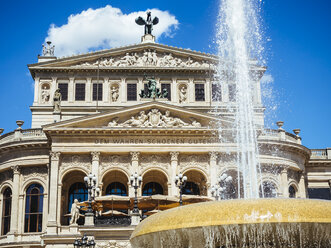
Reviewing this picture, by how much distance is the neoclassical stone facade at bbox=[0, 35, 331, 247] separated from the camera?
1428 inches

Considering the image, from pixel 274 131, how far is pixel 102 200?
51.5 ft

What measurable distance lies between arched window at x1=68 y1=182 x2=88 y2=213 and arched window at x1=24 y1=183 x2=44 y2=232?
2.05m

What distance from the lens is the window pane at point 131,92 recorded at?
144 feet

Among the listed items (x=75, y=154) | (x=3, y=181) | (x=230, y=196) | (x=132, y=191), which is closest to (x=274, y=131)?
(x=230, y=196)

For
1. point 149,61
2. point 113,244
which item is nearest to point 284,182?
point 149,61

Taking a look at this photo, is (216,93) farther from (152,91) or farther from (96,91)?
(96,91)

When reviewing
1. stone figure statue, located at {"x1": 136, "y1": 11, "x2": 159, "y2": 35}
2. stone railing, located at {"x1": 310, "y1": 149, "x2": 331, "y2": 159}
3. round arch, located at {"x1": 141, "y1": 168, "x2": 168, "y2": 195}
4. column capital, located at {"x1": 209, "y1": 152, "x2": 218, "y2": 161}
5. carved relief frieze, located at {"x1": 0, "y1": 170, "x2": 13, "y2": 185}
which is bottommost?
round arch, located at {"x1": 141, "y1": 168, "x2": 168, "y2": 195}

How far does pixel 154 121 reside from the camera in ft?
121

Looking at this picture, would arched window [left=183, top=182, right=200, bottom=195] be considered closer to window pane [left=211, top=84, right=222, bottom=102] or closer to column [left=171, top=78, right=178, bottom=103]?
column [left=171, top=78, right=178, bottom=103]

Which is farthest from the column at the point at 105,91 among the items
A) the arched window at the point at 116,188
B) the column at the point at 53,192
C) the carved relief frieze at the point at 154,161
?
the column at the point at 53,192

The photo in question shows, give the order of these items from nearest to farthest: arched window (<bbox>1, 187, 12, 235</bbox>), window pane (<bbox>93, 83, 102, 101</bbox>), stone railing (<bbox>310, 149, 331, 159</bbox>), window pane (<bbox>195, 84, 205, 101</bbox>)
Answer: arched window (<bbox>1, 187, 12, 235</bbox>) < window pane (<bbox>93, 83, 102, 101</bbox>) < window pane (<bbox>195, 84, 205, 101</bbox>) < stone railing (<bbox>310, 149, 331, 159</bbox>)

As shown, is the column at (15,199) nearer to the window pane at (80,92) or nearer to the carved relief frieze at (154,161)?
the window pane at (80,92)

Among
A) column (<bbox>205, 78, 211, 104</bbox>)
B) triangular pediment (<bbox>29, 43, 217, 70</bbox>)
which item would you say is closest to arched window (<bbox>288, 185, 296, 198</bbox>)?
column (<bbox>205, 78, 211, 104</bbox>)

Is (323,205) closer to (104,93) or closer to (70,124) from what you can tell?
(70,124)
